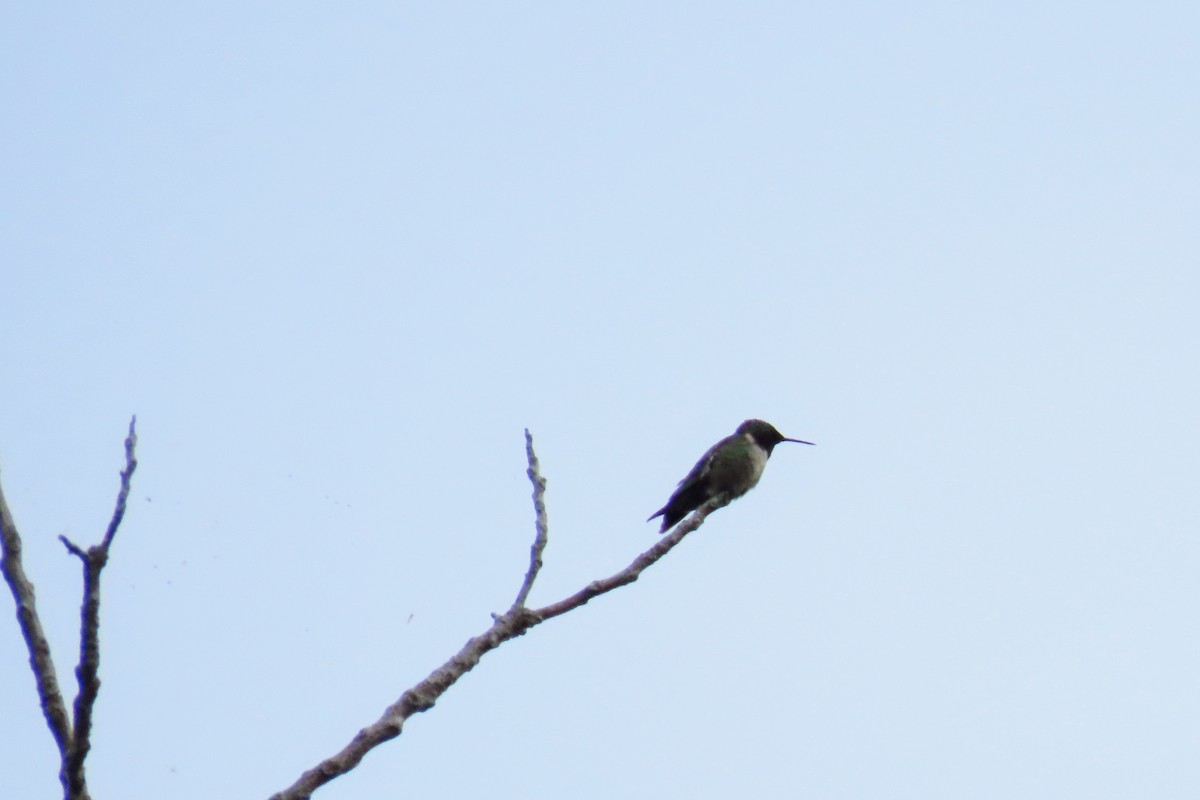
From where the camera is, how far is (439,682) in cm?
329

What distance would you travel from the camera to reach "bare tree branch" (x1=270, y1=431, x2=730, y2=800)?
2979 millimetres

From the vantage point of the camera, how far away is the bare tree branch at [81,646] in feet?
9.00

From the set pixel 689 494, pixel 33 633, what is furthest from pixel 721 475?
pixel 33 633

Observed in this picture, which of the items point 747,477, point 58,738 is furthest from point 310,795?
point 747,477

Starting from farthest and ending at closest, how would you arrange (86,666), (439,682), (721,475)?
(721,475) < (439,682) < (86,666)

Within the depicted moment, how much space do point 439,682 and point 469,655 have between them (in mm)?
143

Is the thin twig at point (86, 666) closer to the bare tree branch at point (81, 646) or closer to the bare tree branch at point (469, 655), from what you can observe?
the bare tree branch at point (81, 646)

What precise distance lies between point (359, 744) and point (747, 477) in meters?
6.37

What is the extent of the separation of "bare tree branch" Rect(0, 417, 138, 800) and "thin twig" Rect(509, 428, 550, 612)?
1148 mm

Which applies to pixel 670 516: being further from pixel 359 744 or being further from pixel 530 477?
pixel 359 744

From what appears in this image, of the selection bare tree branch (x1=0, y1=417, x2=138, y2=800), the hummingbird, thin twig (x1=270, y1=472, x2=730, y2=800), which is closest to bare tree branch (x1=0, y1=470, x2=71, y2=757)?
bare tree branch (x1=0, y1=417, x2=138, y2=800)

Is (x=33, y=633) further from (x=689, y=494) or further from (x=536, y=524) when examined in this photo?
(x=689, y=494)

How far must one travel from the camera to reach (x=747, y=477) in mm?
9250

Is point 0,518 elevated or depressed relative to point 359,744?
elevated
